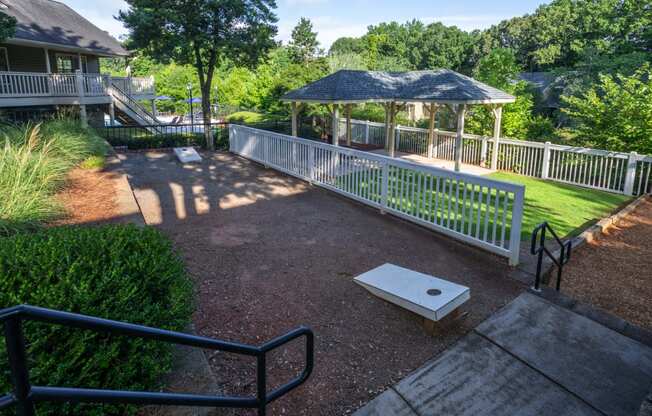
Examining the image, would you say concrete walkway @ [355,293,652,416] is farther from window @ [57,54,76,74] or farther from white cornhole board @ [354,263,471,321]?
window @ [57,54,76,74]

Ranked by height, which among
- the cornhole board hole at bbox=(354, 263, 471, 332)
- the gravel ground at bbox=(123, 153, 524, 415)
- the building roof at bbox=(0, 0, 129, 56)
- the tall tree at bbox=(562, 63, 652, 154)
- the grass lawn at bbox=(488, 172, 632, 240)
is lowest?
the grass lawn at bbox=(488, 172, 632, 240)

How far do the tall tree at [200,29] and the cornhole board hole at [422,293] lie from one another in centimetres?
1249

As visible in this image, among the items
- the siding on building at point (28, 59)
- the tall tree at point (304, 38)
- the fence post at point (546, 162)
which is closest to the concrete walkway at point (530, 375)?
the fence post at point (546, 162)

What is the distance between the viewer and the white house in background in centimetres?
1566

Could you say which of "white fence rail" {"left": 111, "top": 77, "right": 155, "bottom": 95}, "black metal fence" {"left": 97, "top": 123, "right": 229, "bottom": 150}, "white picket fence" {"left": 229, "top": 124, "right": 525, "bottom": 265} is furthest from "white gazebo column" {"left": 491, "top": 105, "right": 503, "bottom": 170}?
"white fence rail" {"left": 111, "top": 77, "right": 155, "bottom": 95}

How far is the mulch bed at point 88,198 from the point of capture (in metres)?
5.75

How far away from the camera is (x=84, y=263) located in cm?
302

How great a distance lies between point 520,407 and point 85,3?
3418 centimetres

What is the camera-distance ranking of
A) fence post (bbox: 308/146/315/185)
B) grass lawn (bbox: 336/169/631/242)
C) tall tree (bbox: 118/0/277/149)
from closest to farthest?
grass lawn (bbox: 336/169/631/242) < fence post (bbox: 308/146/315/185) < tall tree (bbox: 118/0/277/149)

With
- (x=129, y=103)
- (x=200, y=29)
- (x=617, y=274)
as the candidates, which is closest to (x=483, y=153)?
(x=617, y=274)

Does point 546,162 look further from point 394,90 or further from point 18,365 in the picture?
point 18,365

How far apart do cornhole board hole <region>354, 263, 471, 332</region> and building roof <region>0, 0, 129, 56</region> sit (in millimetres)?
17062

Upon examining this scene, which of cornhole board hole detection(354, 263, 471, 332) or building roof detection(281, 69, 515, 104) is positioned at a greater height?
building roof detection(281, 69, 515, 104)

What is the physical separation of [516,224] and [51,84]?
58.0ft
